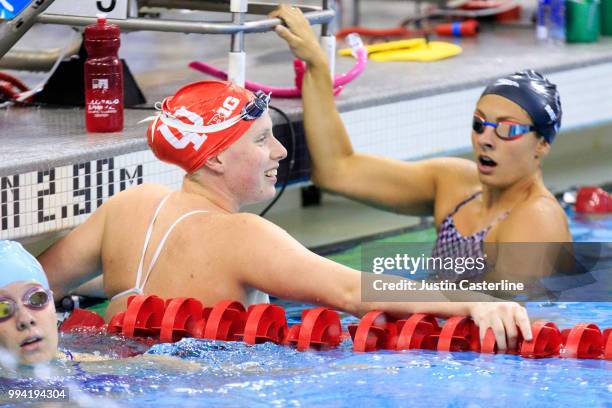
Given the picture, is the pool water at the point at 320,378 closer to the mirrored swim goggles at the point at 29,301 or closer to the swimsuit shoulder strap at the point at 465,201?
the mirrored swim goggles at the point at 29,301

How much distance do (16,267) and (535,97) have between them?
2.25 m

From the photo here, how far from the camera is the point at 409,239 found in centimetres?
653

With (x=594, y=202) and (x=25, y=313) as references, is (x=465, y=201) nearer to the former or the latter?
(x=594, y=202)

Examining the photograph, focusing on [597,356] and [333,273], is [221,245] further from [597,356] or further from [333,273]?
[597,356]

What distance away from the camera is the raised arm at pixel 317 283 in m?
3.84

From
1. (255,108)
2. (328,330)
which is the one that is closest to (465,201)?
(255,108)

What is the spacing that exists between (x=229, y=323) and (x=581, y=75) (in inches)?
163

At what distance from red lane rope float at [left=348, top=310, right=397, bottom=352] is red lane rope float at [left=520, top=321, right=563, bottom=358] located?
0.40 metres

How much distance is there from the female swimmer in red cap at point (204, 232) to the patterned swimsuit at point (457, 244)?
1.12 m

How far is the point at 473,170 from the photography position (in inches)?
215

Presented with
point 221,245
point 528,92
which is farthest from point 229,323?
point 528,92

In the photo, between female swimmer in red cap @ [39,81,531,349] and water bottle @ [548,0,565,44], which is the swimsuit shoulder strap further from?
water bottle @ [548,0,565,44]

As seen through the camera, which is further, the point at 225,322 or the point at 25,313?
the point at 225,322

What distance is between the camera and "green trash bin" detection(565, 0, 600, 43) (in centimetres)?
822
